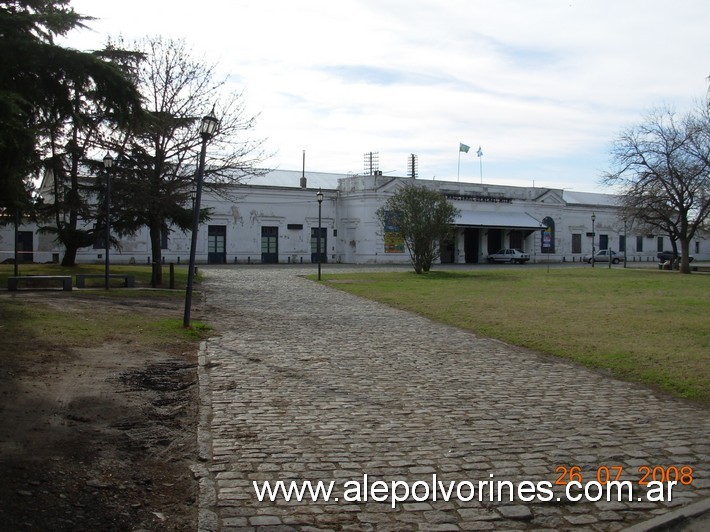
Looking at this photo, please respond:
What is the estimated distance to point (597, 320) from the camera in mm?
15117

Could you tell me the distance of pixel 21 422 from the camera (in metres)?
6.14

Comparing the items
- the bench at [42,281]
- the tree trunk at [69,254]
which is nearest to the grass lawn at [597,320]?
the bench at [42,281]

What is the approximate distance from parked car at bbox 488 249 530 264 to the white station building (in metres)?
1.22

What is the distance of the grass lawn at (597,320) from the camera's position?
31.6 feet

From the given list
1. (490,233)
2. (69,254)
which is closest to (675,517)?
(69,254)

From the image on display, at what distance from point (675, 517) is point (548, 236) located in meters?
63.2

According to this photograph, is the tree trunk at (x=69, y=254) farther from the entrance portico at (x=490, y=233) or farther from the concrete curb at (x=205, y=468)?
the entrance portico at (x=490, y=233)

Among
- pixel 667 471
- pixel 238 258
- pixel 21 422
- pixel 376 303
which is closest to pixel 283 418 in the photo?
pixel 21 422

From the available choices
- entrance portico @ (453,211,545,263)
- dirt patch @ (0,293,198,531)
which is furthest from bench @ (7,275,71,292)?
entrance portico @ (453,211,545,263)

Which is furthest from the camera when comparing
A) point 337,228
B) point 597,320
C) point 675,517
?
point 337,228

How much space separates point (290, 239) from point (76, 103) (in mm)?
43183

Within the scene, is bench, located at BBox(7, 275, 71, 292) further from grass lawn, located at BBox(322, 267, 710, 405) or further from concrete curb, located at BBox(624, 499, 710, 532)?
concrete curb, located at BBox(624, 499, 710, 532)

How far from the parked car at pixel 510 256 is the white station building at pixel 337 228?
122 cm

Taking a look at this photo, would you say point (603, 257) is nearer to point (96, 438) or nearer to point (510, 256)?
point (510, 256)
